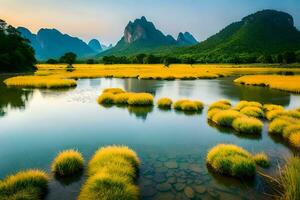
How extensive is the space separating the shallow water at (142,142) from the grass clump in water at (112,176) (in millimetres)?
741

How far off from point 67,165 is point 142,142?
657 cm

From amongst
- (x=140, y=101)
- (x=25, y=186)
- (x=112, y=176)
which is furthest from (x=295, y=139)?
(x=140, y=101)

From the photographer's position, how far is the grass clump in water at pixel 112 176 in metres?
9.56

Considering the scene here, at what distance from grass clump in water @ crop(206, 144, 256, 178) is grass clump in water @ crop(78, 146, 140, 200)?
4065 mm

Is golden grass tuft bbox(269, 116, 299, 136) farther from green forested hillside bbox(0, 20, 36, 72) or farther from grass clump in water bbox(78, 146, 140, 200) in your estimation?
green forested hillside bbox(0, 20, 36, 72)

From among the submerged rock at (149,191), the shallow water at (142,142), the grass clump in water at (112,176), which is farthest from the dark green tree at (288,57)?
the submerged rock at (149,191)

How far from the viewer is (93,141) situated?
18312 mm

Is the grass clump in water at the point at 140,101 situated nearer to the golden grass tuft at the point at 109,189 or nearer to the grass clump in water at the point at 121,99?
the grass clump in water at the point at 121,99

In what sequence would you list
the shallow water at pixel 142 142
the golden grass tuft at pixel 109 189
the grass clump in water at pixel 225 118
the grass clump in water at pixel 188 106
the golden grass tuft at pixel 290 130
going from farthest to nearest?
the grass clump in water at pixel 188 106 → the grass clump in water at pixel 225 118 → the golden grass tuft at pixel 290 130 → the shallow water at pixel 142 142 → the golden grass tuft at pixel 109 189

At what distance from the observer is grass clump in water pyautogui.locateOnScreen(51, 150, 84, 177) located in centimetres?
1253

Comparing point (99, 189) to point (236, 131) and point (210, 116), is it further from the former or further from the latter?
point (210, 116)

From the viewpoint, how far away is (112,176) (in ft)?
35.0

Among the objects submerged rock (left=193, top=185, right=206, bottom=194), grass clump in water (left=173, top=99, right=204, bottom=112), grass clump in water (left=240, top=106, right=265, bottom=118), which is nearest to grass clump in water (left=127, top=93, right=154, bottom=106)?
grass clump in water (left=173, top=99, right=204, bottom=112)

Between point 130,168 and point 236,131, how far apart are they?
38.6ft
